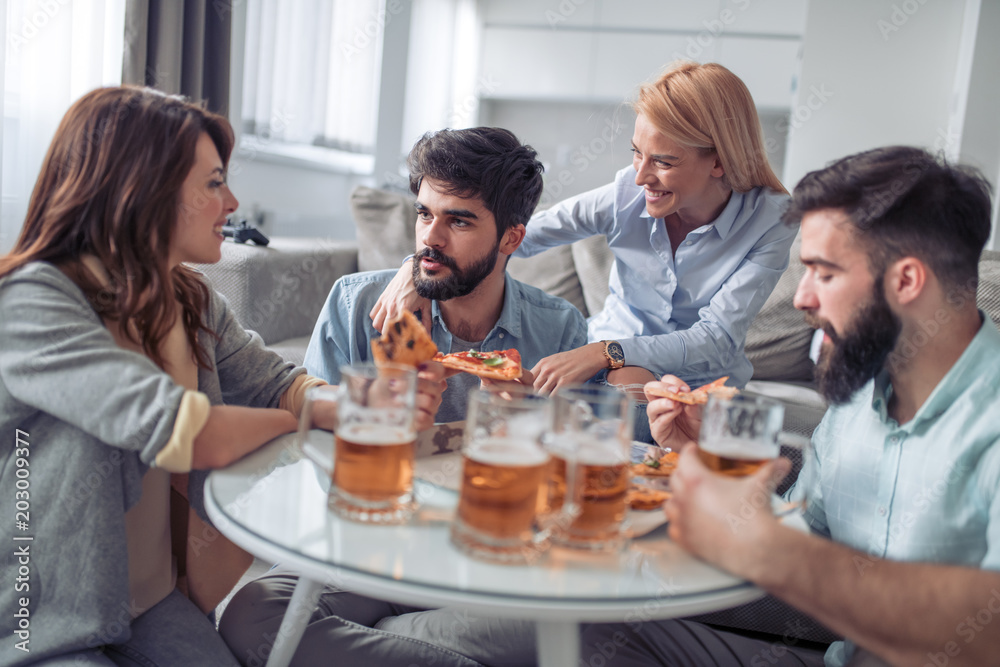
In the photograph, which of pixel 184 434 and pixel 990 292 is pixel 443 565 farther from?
pixel 990 292

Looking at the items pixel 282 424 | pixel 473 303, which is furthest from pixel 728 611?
pixel 282 424

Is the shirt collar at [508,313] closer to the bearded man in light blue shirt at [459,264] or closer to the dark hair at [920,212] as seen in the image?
the bearded man in light blue shirt at [459,264]

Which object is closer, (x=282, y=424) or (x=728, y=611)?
(x=282, y=424)

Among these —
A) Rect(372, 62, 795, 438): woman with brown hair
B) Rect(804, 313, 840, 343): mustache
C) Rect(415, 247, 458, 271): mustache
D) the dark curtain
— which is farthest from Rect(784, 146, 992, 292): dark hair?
the dark curtain

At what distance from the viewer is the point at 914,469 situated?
44.7 inches

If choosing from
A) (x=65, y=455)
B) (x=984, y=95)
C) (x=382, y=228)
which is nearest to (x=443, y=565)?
(x=65, y=455)

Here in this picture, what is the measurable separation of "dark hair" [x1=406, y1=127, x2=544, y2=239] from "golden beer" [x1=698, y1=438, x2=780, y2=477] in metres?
0.96

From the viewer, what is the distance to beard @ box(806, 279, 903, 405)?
1.14m

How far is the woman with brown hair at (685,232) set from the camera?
205 centimetres

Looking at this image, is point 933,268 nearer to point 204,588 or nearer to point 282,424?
point 282,424

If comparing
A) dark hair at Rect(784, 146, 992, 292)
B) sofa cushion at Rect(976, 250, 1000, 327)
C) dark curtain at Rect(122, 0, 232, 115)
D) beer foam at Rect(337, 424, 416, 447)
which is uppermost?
dark curtain at Rect(122, 0, 232, 115)

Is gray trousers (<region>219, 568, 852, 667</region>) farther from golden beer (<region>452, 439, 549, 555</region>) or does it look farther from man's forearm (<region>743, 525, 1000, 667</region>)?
golden beer (<region>452, 439, 549, 555</region>)

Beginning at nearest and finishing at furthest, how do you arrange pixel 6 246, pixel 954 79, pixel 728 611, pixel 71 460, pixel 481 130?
pixel 71 460 → pixel 481 130 → pixel 728 611 → pixel 6 246 → pixel 954 79

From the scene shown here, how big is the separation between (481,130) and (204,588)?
1154 mm
